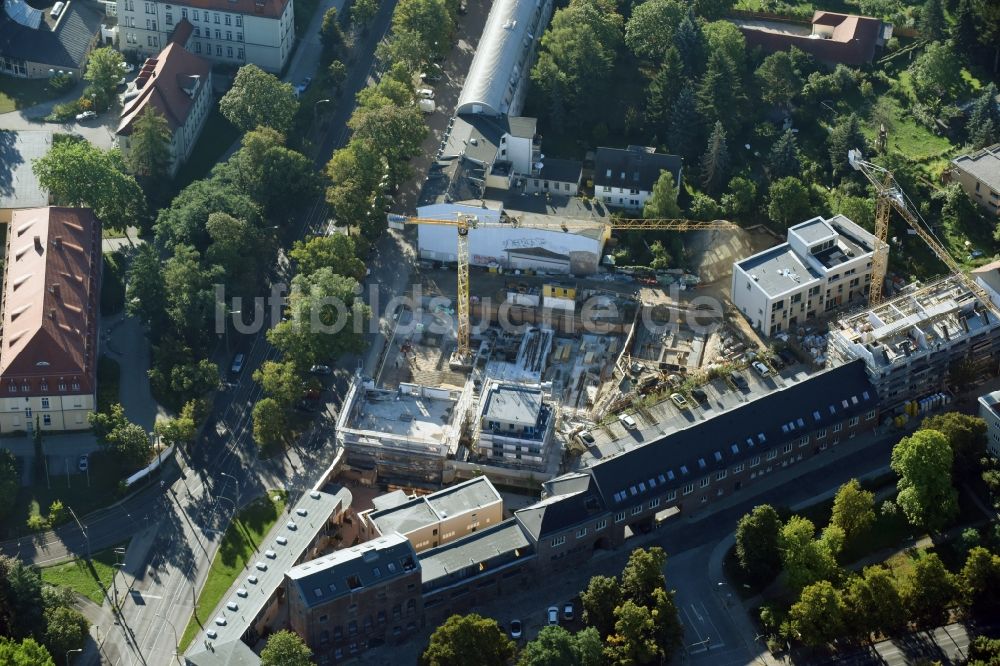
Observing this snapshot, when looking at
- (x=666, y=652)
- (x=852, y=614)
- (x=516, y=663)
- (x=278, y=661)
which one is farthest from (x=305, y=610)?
(x=852, y=614)

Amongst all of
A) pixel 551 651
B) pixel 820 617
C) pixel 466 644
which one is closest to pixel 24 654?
pixel 466 644

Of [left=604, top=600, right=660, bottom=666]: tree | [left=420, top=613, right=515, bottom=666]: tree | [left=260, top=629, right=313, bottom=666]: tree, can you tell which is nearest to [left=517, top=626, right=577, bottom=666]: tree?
[left=420, top=613, right=515, bottom=666]: tree

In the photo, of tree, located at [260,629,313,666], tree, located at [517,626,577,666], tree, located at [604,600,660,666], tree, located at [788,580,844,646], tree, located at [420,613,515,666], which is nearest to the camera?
tree, located at [260,629,313,666]

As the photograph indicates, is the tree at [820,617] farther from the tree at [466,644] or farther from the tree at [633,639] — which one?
the tree at [466,644]

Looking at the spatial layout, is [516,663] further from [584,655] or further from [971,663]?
[971,663]

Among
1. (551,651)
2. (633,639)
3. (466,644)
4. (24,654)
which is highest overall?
(551,651)

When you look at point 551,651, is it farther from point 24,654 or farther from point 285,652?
point 24,654

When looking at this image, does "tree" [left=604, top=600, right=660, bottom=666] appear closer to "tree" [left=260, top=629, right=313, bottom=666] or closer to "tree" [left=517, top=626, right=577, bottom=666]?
"tree" [left=517, top=626, right=577, bottom=666]
